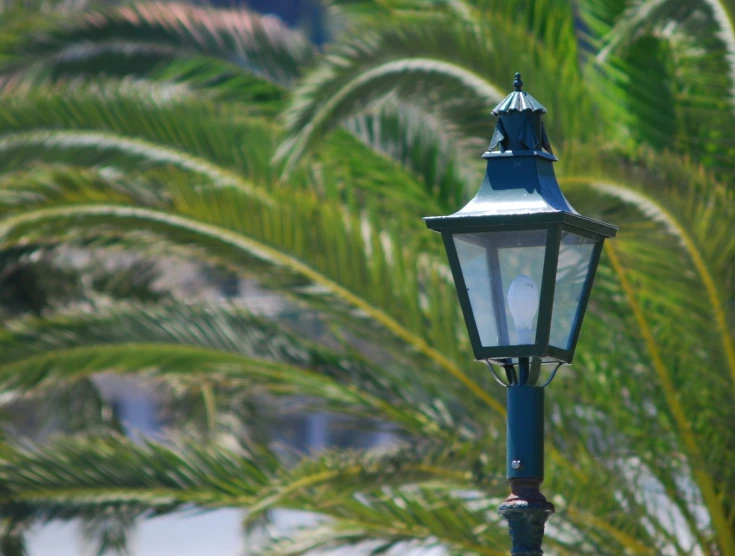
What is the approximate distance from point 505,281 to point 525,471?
52cm

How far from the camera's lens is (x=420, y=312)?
24.0 ft

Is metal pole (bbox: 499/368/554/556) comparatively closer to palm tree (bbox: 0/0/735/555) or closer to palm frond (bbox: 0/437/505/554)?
palm tree (bbox: 0/0/735/555)

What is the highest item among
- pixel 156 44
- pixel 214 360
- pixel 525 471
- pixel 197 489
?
pixel 156 44

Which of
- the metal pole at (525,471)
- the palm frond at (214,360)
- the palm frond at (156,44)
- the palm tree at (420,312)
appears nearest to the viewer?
the metal pole at (525,471)

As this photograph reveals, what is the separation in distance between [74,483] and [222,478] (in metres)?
0.84

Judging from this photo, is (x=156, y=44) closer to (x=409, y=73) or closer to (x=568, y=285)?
(x=409, y=73)

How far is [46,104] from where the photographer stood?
858cm

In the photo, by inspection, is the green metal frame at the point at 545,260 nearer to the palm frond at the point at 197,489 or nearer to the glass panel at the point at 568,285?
the glass panel at the point at 568,285

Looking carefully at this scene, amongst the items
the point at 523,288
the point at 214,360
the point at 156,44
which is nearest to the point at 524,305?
the point at 523,288

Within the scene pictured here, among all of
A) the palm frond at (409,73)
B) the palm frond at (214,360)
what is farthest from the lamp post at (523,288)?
the palm frond at (214,360)

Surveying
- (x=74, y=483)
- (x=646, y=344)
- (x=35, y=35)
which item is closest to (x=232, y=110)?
(x=35, y=35)

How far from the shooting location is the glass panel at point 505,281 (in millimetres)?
3797

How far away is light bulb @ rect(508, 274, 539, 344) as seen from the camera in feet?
12.5

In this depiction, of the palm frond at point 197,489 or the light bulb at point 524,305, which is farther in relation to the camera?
the palm frond at point 197,489
